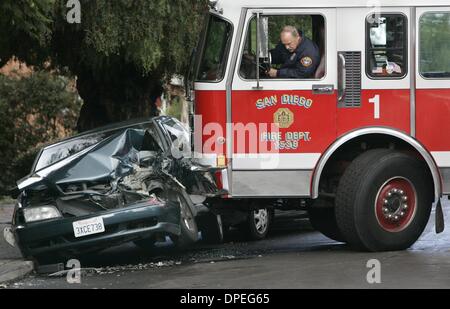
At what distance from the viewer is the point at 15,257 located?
1116 centimetres

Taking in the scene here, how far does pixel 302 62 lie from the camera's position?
10453 millimetres

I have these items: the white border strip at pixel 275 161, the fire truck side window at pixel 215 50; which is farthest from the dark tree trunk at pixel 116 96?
the white border strip at pixel 275 161

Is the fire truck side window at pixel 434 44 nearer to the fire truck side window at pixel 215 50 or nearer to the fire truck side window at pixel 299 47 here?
the fire truck side window at pixel 299 47

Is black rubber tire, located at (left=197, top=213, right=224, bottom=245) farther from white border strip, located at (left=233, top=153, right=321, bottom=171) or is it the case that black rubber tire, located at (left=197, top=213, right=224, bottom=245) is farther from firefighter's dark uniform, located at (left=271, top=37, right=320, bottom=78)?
firefighter's dark uniform, located at (left=271, top=37, right=320, bottom=78)

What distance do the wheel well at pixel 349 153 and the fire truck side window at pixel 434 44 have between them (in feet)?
2.92

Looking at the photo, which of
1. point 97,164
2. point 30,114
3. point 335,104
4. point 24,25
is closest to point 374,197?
point 335,104

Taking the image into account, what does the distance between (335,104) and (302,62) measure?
61 centimetres

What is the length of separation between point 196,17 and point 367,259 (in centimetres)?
525

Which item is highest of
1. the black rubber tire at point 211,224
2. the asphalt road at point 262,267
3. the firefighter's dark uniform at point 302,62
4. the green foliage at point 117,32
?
the green foliage at point 117,32

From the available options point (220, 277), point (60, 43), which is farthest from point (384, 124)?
point (60, 43)

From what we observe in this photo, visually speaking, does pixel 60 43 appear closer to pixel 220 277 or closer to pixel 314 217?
pixel 314 217

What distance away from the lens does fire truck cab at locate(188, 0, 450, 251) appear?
1034cm

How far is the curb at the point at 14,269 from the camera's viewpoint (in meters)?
9.95

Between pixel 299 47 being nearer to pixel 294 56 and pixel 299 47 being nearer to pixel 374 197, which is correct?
pixel 294 56
